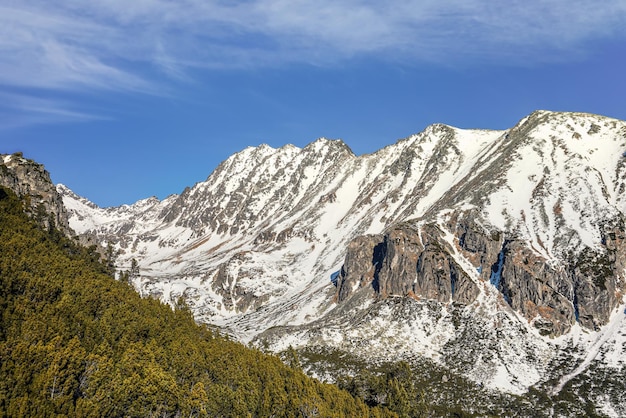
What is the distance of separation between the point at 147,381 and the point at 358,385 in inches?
2491

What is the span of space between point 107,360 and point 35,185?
370ft

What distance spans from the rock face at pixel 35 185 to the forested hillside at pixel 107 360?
4032cm

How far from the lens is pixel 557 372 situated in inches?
6442

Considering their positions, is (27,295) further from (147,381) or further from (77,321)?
(147,381)

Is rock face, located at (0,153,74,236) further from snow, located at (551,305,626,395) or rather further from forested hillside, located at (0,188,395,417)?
snow, located at (551,305,626,395)

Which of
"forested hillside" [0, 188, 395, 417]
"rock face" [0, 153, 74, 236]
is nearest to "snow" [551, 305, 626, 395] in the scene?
"forested hillside" [0, 188, 395, 417]

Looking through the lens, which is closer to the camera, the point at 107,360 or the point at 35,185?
the point at 107,360

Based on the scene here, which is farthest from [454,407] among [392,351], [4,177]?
[4,177]

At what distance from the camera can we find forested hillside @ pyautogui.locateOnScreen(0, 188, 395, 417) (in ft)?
165

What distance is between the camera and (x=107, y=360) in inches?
2224

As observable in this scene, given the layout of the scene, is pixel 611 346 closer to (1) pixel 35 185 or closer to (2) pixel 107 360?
(2) pixel 107 360

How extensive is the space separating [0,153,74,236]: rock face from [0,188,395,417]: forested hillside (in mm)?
40316

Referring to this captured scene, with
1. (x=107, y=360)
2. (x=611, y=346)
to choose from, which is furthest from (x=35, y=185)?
(x=611, y=346)

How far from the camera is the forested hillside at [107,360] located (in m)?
50.3
